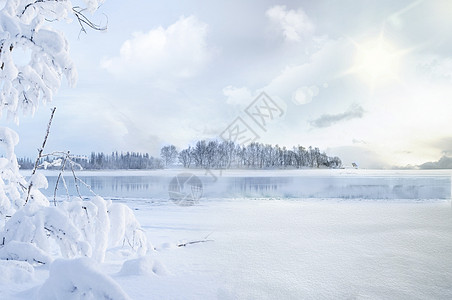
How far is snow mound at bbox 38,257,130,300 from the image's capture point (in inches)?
67.5

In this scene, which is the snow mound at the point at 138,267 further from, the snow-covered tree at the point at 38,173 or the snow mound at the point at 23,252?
the snow mound at the point at 23,252

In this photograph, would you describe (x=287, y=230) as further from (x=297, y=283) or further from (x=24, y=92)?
(x=24, y=92)

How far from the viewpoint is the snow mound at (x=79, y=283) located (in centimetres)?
171

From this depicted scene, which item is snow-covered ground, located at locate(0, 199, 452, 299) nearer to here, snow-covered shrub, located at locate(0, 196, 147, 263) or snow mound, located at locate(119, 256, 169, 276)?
snow mound, located at locate(119, 256, 169, 276)

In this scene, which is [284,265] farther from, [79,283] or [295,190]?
[295,190]

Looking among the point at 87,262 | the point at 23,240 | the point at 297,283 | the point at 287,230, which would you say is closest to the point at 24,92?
the point at 23,240

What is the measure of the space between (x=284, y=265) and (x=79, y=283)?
3359 mm

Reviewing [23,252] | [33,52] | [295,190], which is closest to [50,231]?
[23,252]

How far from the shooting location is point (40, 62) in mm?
3199

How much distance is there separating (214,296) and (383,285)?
2.37m

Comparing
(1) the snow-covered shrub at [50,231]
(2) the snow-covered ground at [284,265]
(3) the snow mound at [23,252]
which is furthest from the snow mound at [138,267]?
(3) the snow mound at [23,252]

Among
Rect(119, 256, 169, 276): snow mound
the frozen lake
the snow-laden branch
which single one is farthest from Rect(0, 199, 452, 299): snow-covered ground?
the frozen lake

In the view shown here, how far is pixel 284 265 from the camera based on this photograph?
4.44m

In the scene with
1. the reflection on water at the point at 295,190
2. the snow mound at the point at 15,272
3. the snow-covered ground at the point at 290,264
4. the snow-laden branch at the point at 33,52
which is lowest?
the snow-covered ground at the point at 290,264
